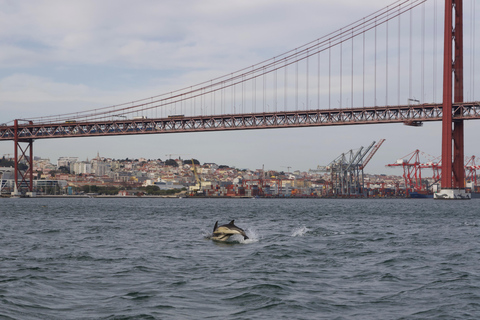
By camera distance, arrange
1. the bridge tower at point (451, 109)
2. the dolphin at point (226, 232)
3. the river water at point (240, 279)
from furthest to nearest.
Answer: the bridge tower at point (451, 109) → the dolphin at point (226, 232) → the river water at point (240, 279)

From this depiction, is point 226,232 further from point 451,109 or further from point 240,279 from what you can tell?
point 451,109

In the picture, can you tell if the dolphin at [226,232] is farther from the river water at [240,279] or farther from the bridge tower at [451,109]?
the bridge tower at [451,109]

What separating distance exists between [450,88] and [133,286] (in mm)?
69424

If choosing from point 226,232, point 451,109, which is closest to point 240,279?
point 226,232

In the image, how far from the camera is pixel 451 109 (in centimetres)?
7656

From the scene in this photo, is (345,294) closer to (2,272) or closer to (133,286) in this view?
(133,286)

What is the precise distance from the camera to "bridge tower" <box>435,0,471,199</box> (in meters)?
76.2

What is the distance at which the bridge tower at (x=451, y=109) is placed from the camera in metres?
76.2

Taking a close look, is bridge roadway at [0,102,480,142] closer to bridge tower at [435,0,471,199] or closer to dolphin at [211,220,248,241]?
bridge tower at [435,0,471,199]

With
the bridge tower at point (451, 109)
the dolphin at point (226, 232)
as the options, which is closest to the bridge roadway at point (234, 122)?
the bridge tower at point (451, 109)

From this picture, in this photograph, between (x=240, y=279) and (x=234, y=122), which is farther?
(x=234, y=122)

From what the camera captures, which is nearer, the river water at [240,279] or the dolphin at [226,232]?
the river water at [240,279]

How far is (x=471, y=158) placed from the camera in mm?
196375

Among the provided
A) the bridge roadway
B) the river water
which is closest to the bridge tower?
the bridge roadway
